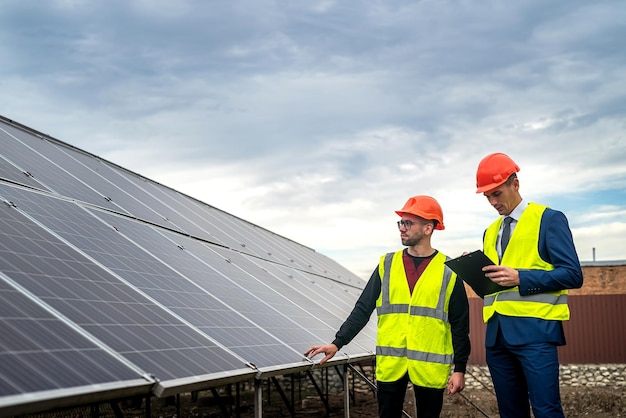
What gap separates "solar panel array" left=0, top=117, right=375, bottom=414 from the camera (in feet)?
15.9

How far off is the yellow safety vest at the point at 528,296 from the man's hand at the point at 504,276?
0.58 feet

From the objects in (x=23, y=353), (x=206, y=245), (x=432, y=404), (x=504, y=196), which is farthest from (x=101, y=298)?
(x=206, y=245)

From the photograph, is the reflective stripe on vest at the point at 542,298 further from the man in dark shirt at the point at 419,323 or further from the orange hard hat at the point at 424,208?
the orange hard hat at the point at 424,208

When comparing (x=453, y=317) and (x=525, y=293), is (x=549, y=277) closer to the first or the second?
(x=525, y=293)

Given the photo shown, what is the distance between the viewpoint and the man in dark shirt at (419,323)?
635 centimetres

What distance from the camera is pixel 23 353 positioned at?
15.0 ft

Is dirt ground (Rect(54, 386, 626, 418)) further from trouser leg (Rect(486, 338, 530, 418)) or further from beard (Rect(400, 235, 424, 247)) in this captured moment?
trouser leg (Rect(486, 338, 530, 418))

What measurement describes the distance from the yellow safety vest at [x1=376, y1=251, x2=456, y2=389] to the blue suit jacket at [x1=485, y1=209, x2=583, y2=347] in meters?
0.98

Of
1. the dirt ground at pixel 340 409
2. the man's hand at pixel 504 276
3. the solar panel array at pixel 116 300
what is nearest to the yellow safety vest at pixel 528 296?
the man's hand at pixel 504 276

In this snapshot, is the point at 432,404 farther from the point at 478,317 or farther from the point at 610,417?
the point at 478,317

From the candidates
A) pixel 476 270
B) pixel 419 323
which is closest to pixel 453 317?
pixel 419 323

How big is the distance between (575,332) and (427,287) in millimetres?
25860

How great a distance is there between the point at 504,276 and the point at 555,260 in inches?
15.9

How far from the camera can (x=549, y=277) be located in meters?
5.26
